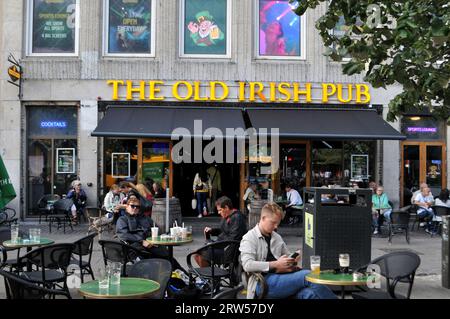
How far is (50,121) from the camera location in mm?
15344

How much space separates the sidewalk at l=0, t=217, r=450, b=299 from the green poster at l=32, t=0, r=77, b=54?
16.9 ft

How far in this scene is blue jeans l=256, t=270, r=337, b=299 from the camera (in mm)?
4848

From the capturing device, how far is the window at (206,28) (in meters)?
→ 15.5

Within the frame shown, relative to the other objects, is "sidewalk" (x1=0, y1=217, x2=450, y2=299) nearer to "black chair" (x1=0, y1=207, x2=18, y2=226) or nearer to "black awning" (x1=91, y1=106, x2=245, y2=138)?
"black chair" (x1=0, y1=207, x2=18, y2=226)

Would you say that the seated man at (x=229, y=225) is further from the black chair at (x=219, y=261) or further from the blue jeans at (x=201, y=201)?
the blue jeans at (x=201, y=201)

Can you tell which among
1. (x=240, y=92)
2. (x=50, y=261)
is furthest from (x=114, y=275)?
(x=240, y=92)

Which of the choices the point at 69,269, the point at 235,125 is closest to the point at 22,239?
the point at 69,269

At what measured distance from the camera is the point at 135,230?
24.7ft

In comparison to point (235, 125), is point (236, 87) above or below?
above

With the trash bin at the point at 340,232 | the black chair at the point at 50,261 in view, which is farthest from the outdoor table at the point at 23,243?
the trash bin at the point at 340,232

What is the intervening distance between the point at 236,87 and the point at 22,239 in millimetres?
8783

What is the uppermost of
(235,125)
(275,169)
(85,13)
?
(85,13)

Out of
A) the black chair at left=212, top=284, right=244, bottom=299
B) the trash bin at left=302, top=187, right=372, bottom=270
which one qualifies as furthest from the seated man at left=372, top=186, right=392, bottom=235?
the black chair at left=212, top=284, right=244, bottom=299
